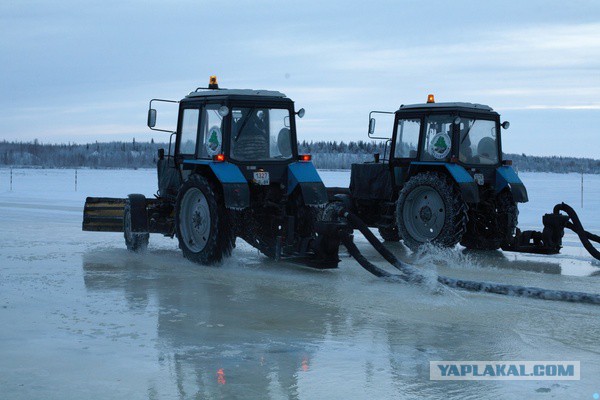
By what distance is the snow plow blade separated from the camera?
1448 cm

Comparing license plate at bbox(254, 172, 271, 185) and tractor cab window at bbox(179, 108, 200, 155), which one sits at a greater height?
tractor cab window at bbox(179, 108, 200, 155)

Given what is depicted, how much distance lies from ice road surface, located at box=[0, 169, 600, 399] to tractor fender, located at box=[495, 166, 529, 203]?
1.58 metres

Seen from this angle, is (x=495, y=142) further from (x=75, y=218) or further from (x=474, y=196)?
(x=75, y=218)

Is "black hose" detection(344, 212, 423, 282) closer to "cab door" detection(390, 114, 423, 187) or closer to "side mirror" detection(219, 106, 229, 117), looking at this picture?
"side mirror" detection(219, 106, 229, 117)

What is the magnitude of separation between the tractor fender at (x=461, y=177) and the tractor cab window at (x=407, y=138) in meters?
0.54

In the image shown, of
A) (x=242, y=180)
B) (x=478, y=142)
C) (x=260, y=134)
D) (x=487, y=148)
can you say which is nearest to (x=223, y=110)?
(x=260, y=134)

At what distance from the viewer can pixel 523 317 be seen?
822cm

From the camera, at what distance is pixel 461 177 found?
1363 centimetres

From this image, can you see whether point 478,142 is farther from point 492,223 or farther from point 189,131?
point 189,131

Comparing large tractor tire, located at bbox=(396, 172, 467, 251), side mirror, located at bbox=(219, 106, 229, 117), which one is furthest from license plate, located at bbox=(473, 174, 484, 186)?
side mirror, located at bbox=(219, 106, 229, 117)

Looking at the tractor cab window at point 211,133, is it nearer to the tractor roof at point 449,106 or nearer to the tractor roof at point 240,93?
the tractor roof at point 240,93

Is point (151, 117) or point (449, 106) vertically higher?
point (449, 106)

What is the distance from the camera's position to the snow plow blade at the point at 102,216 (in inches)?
570

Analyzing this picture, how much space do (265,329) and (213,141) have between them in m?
5.26
